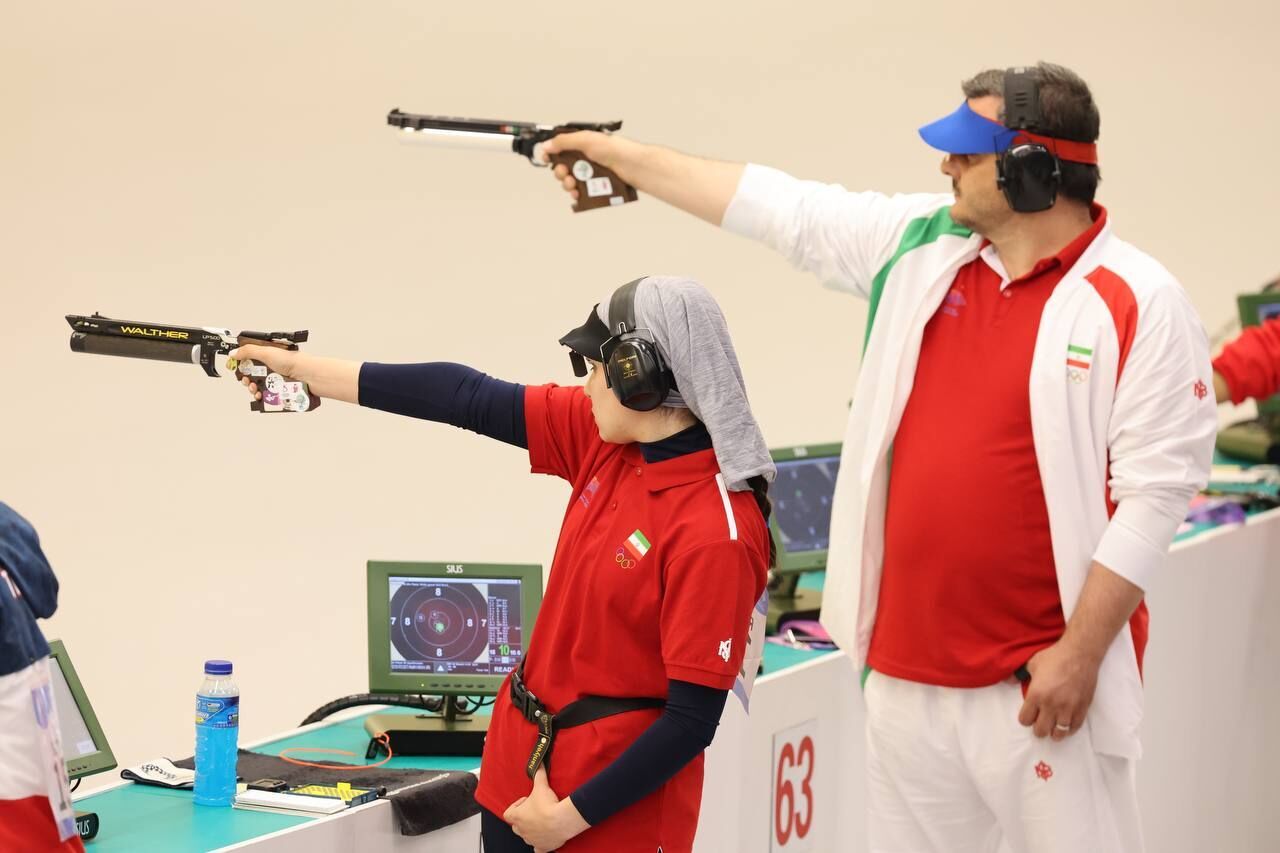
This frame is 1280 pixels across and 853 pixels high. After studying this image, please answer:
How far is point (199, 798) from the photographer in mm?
2586

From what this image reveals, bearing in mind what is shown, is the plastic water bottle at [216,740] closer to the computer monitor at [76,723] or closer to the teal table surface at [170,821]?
the teal table surface at [170,821]

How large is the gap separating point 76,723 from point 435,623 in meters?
0.72

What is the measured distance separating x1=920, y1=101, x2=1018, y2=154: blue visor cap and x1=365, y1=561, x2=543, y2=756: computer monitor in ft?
3.74

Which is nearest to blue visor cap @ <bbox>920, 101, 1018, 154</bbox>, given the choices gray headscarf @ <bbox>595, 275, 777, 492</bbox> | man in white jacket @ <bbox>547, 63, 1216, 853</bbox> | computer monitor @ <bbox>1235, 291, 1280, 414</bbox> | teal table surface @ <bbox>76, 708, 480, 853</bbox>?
man in white jacket @ <bbox>547, 63, 1216, 853</bbox>

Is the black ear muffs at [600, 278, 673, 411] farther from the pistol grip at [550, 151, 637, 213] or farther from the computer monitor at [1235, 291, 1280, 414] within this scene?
the computer monitor at [1235, 291, 1280, 414]

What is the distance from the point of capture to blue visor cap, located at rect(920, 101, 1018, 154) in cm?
252

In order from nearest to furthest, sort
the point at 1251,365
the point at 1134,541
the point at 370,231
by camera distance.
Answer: the point at 1134,541 < the point at 1251,365 < the point at 370,231

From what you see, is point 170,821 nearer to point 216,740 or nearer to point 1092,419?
point 216,740

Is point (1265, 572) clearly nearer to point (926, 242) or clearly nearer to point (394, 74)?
point (926, 242)

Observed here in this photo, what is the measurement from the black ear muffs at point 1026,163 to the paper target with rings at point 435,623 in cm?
130

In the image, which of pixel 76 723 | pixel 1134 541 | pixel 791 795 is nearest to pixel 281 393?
pixel 76 723

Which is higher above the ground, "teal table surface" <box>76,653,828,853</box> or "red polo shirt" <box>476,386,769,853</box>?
"red polo shirt" <box>476,386,769,853</box>

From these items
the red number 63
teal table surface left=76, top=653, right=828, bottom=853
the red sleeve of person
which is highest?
the red sleeve of person

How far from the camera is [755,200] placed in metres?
2.83
